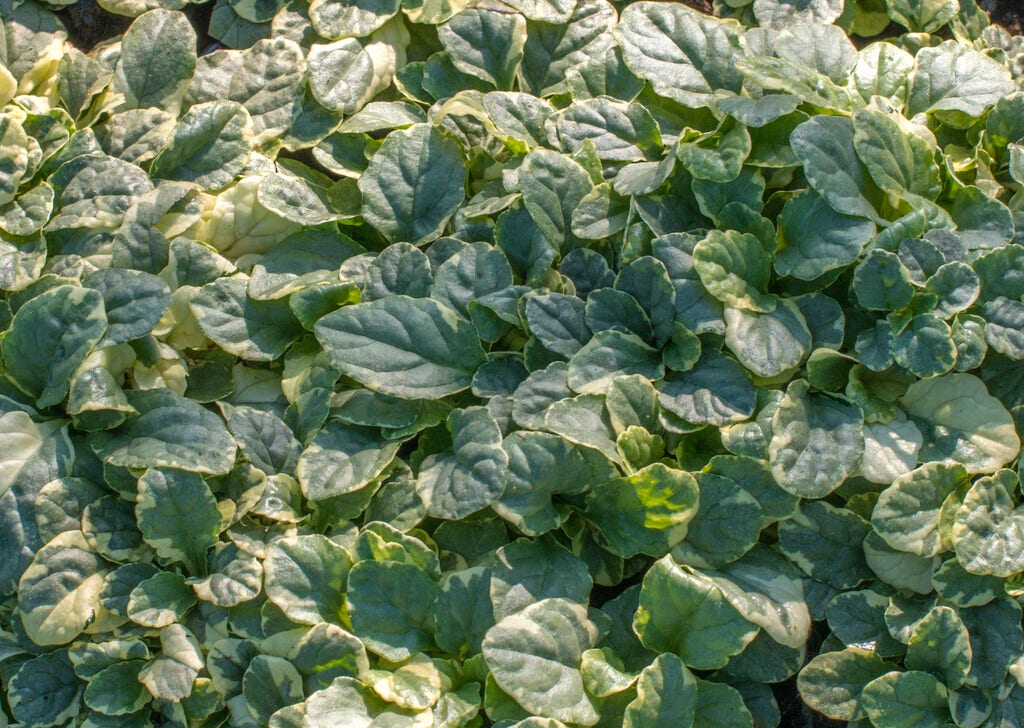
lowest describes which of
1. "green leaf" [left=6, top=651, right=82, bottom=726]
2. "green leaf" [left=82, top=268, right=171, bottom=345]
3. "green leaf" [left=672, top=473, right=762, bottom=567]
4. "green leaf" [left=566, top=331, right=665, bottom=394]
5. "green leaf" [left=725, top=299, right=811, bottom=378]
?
"green leaf" [left=6, top=651, right=82, bottom=726]

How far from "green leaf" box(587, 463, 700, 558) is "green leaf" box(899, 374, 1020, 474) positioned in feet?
1.49

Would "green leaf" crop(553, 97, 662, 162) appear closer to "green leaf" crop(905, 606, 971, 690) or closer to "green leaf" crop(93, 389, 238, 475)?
"green leaf" crop(93, 389, 238, 475)

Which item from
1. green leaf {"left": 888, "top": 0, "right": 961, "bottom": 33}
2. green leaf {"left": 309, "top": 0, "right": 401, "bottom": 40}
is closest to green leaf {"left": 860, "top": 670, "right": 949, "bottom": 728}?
green leaf {"left": 888, "top": 0, "right": 961, "bottom": 33}

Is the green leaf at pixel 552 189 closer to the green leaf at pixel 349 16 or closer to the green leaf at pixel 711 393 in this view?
the green leaf at pixel 711 393

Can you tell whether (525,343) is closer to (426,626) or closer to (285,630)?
(426,626)

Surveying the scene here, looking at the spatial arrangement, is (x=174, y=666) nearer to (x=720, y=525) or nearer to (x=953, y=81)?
(x=720, y=525)

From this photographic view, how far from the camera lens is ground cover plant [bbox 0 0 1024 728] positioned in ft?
5.30

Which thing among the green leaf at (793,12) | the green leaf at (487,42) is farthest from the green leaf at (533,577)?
the green leaf at (793,12)

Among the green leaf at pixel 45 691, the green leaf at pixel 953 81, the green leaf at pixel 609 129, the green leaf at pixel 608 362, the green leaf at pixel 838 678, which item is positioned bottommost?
the green leaf at pixel 45 691

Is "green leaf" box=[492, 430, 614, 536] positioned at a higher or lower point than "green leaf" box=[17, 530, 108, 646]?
higher

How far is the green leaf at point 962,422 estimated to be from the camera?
1681mm

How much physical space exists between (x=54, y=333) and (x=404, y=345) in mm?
631

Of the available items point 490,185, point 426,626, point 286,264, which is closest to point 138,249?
point 286,264

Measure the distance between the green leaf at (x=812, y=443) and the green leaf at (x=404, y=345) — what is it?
1.86ft
